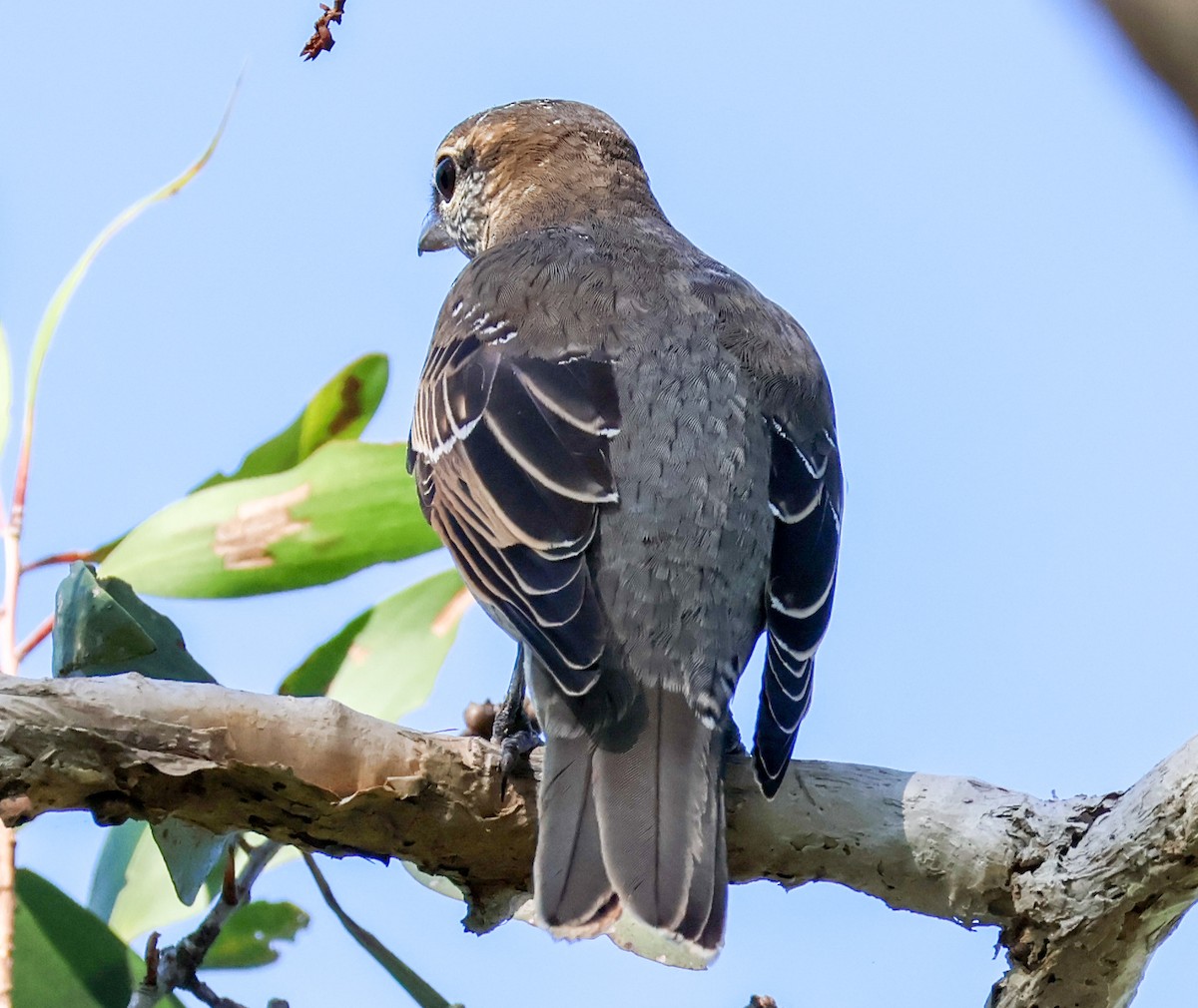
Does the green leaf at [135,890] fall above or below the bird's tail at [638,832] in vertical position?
below

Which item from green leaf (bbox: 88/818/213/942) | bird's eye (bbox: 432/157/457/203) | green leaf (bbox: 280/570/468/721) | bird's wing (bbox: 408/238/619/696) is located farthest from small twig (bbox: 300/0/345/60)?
bird's eye (bbox: 432/157/457/203)

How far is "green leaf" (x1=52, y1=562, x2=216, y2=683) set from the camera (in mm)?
2971

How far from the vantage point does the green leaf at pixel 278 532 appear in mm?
3676

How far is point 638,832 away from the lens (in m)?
2.88

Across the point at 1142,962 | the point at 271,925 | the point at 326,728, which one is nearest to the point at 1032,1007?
the point at 1142,962

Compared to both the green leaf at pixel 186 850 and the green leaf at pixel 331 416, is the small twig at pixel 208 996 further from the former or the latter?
the green leaf at pixel 331 416

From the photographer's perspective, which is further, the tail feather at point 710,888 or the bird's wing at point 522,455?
the bird's wing at point 522,455

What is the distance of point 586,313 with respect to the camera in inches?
153

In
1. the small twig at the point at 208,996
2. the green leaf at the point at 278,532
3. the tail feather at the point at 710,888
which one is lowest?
the small twig at the point at 208,996

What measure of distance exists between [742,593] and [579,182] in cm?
234

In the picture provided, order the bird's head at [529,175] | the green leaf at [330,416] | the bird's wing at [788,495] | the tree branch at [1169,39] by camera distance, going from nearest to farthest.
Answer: the tree branch at [1169,39], the bird's wing at [788,495], the green leaf at [330,416], the bird's head at [529,175]

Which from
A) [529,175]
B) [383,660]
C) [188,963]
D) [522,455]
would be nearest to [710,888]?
[188,963]

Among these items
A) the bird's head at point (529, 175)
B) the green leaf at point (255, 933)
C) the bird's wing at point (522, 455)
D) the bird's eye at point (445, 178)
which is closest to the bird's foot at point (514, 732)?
the bird's wing at point (522, 455)

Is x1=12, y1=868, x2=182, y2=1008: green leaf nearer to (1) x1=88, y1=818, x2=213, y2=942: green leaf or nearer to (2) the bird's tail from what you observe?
(1) x1=88, y1=818, x2=213, y2=942: green leaf
